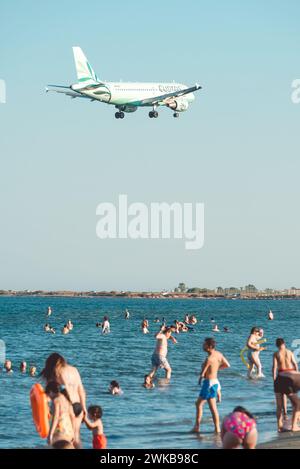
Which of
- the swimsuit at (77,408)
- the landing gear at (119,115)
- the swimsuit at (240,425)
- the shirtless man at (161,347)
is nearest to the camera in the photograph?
the swimsuit at (240,425)

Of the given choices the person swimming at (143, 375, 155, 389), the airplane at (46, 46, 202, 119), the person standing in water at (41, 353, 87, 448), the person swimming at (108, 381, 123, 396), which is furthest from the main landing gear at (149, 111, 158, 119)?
the person standing in water at (41, 353, 87, 448)

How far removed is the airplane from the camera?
176ft

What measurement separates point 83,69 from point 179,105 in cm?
637

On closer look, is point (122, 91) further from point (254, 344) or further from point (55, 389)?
point (55, 389)

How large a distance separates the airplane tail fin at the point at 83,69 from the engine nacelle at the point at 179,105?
4.81 meters

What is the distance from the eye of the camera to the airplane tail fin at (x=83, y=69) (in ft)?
193

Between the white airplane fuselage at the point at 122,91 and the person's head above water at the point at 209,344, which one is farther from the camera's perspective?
the white airplane fuselage at the point at 122,91

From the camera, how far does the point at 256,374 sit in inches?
1180

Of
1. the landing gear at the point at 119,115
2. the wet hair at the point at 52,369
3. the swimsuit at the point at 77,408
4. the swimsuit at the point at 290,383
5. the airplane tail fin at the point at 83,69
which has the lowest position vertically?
the swimsuit at the point at 77,408

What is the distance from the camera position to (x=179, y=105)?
5916cm

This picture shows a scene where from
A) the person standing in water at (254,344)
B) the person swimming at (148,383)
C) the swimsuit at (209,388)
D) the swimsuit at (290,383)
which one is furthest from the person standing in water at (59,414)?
the person swimming at (148,383)

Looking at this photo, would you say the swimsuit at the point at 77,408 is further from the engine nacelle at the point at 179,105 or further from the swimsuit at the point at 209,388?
the engine nacelle at the point at 179,105

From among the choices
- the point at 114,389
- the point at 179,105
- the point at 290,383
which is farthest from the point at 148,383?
the point at 179,105
